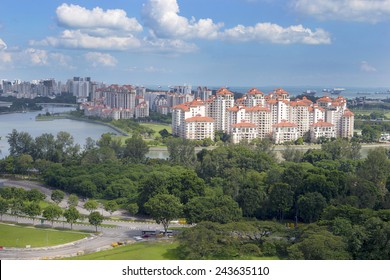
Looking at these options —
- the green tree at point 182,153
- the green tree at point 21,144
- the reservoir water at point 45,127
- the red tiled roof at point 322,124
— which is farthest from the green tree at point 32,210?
the red tiled roof at point 322,124

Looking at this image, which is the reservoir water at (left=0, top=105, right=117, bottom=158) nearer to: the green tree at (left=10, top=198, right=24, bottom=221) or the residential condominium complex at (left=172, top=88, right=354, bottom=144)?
the residential condominium complex at (left=172, top=88, right=354, bottom=144)

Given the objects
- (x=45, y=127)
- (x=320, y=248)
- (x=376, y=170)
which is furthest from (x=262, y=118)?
(x=320, y=248)

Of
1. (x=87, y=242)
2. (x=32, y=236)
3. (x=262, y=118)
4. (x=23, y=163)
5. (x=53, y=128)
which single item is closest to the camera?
(x=87, y=242)

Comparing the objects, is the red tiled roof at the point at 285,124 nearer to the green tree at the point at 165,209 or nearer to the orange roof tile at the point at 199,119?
the orange roof tile at the point at 199,119

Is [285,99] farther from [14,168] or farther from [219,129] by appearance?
[14,168]

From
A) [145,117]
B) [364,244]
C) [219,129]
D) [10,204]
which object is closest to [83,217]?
[10,204]

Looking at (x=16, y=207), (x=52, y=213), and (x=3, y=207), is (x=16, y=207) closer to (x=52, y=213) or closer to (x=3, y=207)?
(x=3, y=207)
